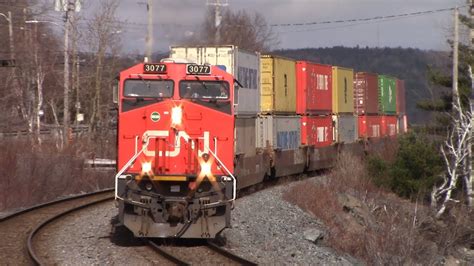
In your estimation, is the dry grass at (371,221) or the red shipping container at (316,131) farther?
the red shipping container at (316,131)

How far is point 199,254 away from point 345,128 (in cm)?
1879

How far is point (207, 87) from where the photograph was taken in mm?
13430

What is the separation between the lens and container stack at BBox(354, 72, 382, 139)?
3291 cm

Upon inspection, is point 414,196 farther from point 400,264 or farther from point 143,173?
point 143,173

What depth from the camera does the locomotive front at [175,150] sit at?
12898mm

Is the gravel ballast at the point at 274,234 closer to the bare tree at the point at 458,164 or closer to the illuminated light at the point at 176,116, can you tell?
the illuminated light at the point at 176,116

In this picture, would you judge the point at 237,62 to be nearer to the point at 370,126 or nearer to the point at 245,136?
the point at 245,136

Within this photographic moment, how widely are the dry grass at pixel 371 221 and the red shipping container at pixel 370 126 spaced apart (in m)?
3.89

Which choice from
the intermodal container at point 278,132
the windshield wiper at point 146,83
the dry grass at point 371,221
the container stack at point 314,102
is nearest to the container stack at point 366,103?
the dry grass at point 371,221

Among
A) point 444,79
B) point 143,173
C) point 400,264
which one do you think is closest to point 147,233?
point 143,173

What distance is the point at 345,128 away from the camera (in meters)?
30.5

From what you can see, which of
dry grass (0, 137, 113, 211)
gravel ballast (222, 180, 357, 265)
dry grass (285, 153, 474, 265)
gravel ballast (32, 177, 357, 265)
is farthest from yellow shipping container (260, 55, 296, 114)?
dry grass (0, 137, 113, 211)

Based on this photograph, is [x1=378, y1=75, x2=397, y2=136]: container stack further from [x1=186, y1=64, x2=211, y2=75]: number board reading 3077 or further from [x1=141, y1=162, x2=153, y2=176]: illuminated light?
[x1=141, y1=162, x2=153, y2=176]: illuminated light

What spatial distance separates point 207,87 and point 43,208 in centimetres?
736
